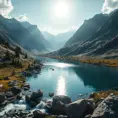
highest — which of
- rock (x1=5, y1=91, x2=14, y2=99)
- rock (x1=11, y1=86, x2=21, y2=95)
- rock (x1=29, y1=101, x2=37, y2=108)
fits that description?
rock (x1=11, y1=86, x2=21, y2=95)

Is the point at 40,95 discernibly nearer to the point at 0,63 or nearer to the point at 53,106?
the point at 53,106

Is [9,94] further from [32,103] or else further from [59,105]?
[59,105]

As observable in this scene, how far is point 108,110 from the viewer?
48594mm

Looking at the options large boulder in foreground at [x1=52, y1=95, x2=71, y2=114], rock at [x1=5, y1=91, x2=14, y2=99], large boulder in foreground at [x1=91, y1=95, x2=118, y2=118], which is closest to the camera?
large boulder in foreground at [x1=91, y1=95, x2=118, y2=118]

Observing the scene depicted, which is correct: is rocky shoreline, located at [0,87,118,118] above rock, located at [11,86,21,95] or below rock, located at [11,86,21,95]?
below

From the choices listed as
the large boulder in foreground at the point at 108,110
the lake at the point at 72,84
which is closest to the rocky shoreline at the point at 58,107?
the large boulder in foreground at the point at 108,110

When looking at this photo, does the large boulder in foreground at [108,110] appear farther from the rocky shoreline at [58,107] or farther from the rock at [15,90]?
the rock at [15,90]

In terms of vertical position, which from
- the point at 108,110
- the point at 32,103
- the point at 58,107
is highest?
the point at 108,110

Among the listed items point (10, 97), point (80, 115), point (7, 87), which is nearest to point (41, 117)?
point (80, 115)

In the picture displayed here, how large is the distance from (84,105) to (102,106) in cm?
736

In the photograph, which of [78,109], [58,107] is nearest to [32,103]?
[58,107]

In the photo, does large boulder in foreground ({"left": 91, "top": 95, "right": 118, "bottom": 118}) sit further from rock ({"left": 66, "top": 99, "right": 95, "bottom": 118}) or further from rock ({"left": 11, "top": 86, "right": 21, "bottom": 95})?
rock ({"left": 11, "top": 86, "right": 21, "bottom": 95})

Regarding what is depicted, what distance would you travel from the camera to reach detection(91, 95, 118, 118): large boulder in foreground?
157 feet

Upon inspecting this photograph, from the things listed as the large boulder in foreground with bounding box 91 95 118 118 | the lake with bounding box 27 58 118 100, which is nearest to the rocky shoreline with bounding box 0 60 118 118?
the large boulder in foreground with bounding box 91 95 118 118
